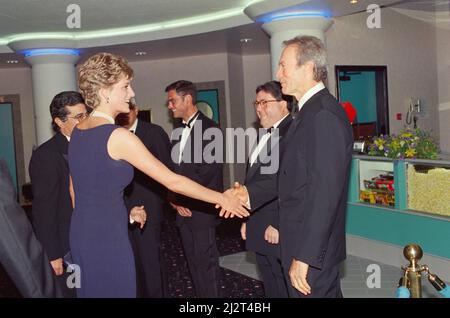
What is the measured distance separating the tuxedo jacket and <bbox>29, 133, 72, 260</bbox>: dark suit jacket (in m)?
1.28

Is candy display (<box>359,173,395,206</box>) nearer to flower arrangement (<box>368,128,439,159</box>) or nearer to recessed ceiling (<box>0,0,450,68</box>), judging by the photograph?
flower arrangement (<box>368,128,439,159</box>)

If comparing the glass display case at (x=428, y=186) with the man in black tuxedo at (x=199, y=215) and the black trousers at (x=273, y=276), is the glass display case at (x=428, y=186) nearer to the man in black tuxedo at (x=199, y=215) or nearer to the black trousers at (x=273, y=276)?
the man in black tuxedo at (x=199, y=215)

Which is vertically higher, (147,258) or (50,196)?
(50,196)

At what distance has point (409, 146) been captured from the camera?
553 cm

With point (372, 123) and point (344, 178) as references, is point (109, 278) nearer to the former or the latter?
point (344, 178)

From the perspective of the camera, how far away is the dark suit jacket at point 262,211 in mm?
3270

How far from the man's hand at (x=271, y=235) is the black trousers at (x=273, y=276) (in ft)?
0.49

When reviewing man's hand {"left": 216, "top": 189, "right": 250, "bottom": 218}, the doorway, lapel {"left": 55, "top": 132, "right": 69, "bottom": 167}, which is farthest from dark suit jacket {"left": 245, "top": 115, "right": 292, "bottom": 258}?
the doorway

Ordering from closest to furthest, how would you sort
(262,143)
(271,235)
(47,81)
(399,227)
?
(271,235) < (262,143) < (399,227) < (47,81)

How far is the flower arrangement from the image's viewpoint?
17.9 feet

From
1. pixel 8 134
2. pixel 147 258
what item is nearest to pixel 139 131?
pixel 147 258

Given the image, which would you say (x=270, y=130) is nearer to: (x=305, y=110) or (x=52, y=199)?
(x=305, y=110)

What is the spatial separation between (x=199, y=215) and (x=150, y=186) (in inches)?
17.8

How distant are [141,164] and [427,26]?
9164 millimetres
